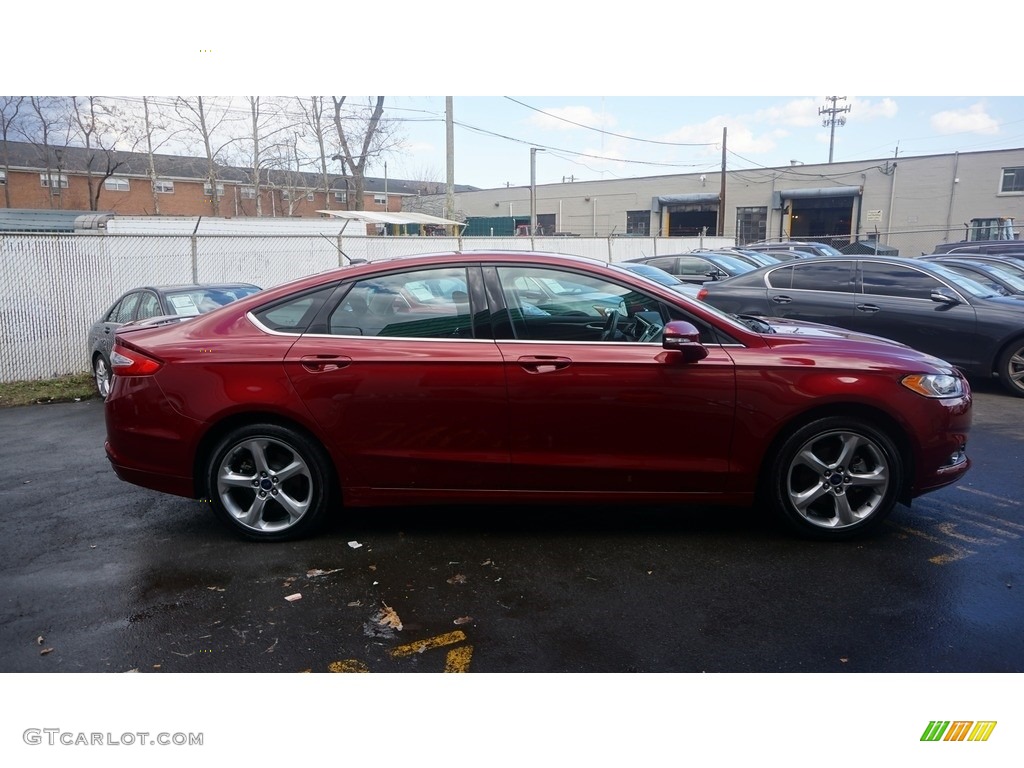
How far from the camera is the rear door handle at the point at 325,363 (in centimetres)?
410

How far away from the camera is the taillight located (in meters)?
4.22

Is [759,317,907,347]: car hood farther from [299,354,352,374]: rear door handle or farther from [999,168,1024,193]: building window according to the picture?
[999,168,1024,193]: building window

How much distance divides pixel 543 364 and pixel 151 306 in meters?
6.61

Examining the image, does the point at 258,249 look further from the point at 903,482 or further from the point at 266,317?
the point at 903,482

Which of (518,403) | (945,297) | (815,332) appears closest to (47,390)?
(518,403)

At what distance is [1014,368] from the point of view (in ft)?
28.0

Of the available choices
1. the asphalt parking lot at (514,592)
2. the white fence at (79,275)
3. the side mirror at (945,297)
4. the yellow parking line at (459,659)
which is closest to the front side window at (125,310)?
the white fence at (79,275)

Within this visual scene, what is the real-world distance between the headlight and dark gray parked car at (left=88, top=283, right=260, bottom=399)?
6822mm

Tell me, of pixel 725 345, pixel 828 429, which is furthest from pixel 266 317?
pixel 828 429

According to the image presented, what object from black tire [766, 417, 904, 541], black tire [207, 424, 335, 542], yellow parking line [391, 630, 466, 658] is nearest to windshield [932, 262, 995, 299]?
black tire [766, 417, 904, 541]

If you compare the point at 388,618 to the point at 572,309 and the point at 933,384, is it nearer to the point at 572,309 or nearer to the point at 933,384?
the point at 572,309

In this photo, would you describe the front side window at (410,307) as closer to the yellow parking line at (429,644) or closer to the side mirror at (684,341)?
the side mirror at (684,341)

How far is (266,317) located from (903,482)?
3755mm

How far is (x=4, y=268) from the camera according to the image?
1041cm
